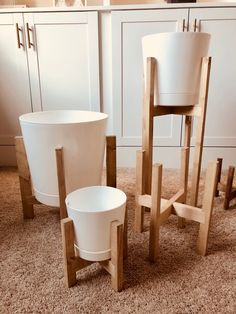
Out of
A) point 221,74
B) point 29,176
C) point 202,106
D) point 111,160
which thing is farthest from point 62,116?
point 221,74

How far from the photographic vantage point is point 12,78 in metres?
1.62

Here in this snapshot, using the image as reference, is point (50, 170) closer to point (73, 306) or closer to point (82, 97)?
point (73, 306)

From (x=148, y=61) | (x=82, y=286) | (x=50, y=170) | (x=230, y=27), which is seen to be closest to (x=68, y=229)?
(x=82, y=286)

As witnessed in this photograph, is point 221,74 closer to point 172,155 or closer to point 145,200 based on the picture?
point 172,155

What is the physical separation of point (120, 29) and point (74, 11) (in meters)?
0.28

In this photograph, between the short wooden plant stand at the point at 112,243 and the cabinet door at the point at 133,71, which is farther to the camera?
the cabinet door at the point at 133,71

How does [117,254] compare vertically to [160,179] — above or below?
below

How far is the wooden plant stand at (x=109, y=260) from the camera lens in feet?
2.24

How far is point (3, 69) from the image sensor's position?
5.30ft

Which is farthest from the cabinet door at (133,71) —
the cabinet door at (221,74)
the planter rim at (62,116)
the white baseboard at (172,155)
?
the planter rim at (62,116)

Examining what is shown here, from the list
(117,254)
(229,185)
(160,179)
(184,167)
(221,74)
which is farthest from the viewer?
(221,74)

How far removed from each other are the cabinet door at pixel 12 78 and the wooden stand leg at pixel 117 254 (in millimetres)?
1255

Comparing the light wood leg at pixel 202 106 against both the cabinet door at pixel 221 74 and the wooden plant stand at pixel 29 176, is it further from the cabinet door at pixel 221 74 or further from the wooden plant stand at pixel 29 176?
the cabinet door at pixel 221 74

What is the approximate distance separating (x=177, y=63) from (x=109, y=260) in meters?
0.63
